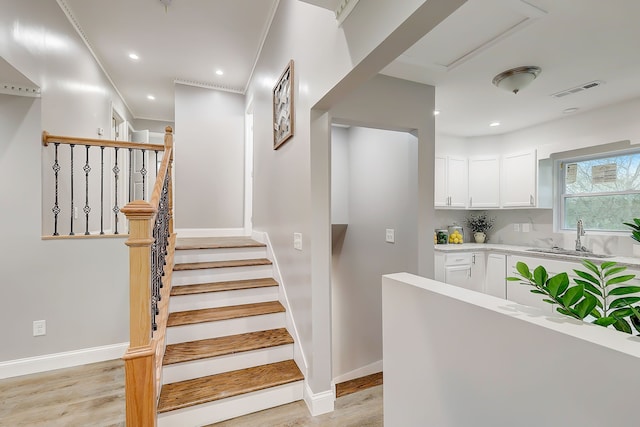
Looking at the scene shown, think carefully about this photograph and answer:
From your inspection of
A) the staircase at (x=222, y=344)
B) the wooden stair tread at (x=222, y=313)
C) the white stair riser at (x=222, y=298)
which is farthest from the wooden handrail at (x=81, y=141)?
the wooden stair tread at (x=222, y=313)

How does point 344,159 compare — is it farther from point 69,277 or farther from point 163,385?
point 69,277

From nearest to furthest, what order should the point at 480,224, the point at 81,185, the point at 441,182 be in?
the point at 81,185 → the point at 441,182 → the point at 480,224

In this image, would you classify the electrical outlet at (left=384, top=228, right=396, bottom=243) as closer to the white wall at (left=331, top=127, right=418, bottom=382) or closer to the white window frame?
the white wall at (left=331, top=127, right=418, bottom=382)

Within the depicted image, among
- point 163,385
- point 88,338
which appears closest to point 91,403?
point 163,385

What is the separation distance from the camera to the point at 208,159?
4434 mm

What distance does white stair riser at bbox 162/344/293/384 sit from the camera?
1.96 meters

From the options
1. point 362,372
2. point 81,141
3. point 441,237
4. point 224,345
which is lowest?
point 362,372

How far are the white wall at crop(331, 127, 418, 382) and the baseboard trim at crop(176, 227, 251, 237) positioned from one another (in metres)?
1.92

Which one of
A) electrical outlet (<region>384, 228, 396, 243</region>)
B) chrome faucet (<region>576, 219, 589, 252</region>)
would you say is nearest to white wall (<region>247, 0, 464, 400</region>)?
electrical outlet (<region>384, 228, 396, 243</region>)

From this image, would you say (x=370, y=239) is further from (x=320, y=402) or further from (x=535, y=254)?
(x=535, y=254)

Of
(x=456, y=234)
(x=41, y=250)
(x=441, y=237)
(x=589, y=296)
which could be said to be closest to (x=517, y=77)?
(x=589, y=296)

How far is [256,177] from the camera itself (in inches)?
150

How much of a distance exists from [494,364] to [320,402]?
141 centimetres

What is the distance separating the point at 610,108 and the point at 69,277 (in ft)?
19.3
